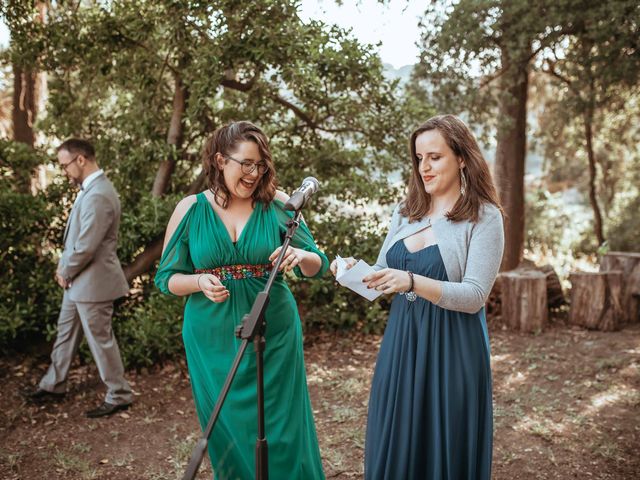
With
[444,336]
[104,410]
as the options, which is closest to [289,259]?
[444,336]

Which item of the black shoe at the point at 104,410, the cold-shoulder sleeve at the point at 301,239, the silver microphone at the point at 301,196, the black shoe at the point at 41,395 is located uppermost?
the silver microphone at the point at 301,196

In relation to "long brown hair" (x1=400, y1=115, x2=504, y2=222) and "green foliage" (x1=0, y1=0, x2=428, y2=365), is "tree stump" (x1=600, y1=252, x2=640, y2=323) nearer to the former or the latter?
"green foliage" (x1=0, y1=0, x2=428, y2=365)

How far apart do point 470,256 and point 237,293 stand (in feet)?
4.02

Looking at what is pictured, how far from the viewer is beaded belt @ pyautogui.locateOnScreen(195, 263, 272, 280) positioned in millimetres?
3111

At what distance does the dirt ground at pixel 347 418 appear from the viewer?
414cm

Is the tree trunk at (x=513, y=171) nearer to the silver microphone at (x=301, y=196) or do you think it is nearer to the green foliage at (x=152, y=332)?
the green foliage at (x=152, y=332)

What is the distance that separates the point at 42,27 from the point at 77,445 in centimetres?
444

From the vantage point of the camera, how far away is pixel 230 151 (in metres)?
3.02

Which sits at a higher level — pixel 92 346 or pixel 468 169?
pixel 468 169

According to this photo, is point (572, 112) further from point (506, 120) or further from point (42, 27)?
point (42, 27)

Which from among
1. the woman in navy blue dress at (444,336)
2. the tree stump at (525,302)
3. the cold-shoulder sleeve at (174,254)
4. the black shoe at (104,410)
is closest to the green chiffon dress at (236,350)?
the cold-shoulder sleeve at (174,254)

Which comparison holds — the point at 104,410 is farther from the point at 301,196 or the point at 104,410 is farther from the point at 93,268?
the point at 301,196

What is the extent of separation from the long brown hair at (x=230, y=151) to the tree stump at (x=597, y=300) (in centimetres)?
550

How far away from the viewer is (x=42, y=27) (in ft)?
20.9
